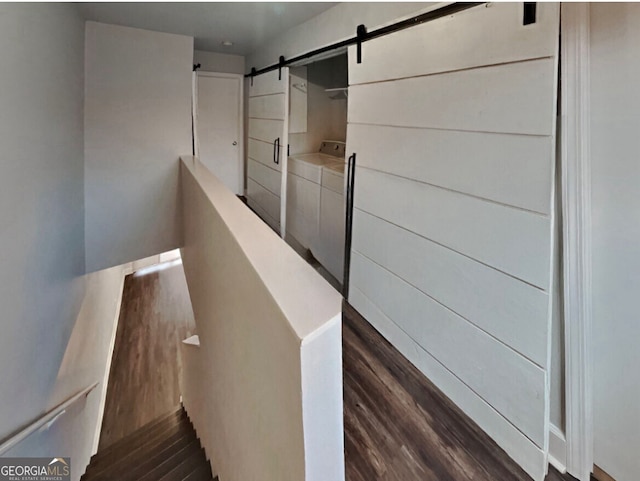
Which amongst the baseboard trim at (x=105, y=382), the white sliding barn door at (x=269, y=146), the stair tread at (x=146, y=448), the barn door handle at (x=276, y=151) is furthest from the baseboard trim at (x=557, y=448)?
the baseboard trim at (x=105, y=382)

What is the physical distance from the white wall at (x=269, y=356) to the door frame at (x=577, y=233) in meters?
0.99

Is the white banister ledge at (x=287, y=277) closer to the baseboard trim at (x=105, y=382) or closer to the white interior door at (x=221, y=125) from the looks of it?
the baseboard trim at (x=105, y=382)

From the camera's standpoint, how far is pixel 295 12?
302cm

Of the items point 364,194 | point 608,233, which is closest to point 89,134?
point 364,194

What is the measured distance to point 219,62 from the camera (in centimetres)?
518

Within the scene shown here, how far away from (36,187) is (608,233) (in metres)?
2.65

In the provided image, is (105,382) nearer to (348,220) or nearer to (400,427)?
(348,220)

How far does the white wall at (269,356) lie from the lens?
0.80 m

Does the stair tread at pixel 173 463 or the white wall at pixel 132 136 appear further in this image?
the white wall at pixel 132 136

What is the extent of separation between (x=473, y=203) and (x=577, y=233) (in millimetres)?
424

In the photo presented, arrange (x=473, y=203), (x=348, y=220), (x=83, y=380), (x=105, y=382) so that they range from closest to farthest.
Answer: (x=473, y=203), (x=348, y=220), (x=83, y=380), (x=105, y=382)

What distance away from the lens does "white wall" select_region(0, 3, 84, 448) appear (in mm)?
1489

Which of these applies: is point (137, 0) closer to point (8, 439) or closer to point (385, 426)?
point (8, 439)

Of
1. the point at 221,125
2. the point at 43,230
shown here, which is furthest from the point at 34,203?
the point at 221,125
